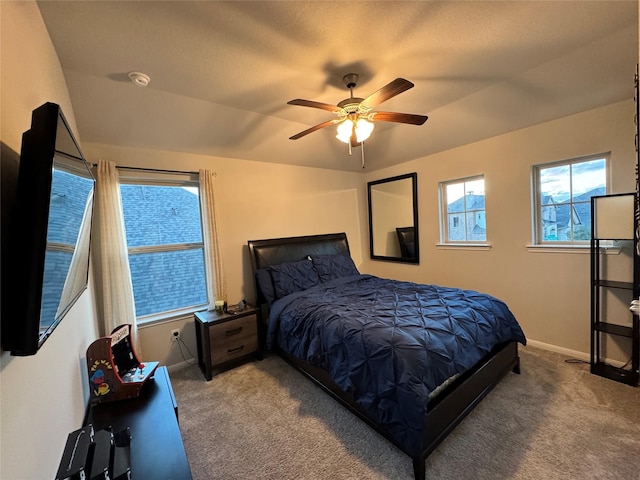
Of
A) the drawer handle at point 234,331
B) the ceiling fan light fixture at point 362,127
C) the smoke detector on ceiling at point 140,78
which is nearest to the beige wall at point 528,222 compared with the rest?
the ceiling fan light fixture at point 362,127

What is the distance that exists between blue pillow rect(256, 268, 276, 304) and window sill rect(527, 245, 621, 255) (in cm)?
297

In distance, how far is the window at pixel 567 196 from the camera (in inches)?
108

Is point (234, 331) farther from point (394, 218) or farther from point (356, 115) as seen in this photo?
point (394, 218)

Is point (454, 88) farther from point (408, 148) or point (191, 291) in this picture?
point (191, 291)

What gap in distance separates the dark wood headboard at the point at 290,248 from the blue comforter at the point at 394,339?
2.23ft

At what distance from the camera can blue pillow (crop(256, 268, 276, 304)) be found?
3.23 m

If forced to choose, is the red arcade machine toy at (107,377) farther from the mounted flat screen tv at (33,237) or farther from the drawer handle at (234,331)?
the drawer handle at (234,331)

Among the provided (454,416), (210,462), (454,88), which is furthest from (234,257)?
(454,88)

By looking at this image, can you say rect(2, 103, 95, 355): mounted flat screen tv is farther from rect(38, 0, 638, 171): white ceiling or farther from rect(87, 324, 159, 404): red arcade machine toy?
rect(38, 0, 638, 171): white ceiling

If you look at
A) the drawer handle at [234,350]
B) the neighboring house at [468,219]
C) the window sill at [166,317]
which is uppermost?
the neighboring house at [468,219]

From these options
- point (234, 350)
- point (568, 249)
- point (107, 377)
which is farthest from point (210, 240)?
point (568, 249)

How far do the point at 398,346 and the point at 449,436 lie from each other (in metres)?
0.83

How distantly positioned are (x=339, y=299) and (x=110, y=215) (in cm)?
235

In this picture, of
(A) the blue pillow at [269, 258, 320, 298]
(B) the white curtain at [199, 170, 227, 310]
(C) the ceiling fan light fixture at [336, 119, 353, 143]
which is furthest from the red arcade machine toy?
(C) the ceiling fan light fixture at [336, 119, 353, 143]
